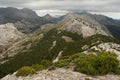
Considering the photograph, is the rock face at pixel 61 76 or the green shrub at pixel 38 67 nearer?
the rock face at pixel 61 76

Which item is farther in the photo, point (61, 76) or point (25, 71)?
point (25, 71)

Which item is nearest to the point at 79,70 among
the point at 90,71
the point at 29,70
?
the point at 90,71

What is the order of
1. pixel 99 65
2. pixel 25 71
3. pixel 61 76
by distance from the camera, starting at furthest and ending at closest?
pixel 99 65 < pixel 25 71 < pixel 61 76

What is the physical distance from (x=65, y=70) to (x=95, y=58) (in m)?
3.48

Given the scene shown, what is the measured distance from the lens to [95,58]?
29.4 metres

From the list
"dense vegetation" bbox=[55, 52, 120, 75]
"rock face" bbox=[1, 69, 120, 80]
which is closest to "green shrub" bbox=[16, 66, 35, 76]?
"rock face" bbox=[1, 69, 120, 80]

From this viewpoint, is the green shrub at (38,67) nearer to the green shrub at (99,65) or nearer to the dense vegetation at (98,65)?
the dense vegetation at (98,65)

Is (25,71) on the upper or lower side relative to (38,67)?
upper

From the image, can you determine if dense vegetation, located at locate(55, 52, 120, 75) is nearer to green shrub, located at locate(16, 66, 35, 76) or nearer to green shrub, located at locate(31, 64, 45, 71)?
green shrub, located at locate(31, 64, 45, 71)

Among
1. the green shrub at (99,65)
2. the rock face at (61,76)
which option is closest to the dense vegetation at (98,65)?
the green shrub at (99,65)

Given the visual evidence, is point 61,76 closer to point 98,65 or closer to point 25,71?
point 25,71

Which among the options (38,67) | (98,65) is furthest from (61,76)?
(98,65)

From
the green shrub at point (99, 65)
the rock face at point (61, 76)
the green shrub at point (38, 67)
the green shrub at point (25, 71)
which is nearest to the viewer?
the rock face at point (61, 76)

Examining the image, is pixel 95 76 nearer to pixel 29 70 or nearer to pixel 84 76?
pixel 84 76
